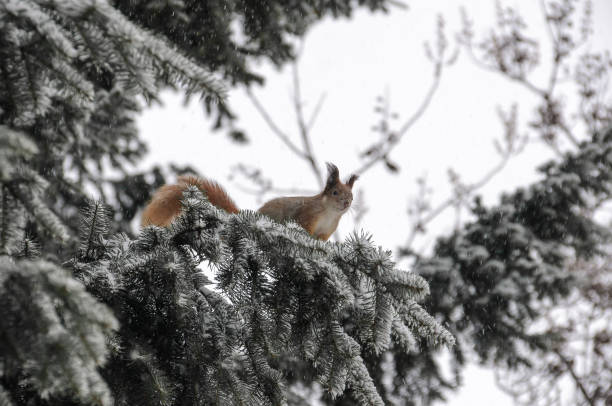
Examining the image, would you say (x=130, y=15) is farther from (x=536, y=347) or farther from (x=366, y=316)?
(x=536, y=347)

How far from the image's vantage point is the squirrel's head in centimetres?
221

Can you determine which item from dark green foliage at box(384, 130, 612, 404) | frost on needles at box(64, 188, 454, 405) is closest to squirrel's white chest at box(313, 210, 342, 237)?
dark green foliage at box(384, 130, 612, 404)

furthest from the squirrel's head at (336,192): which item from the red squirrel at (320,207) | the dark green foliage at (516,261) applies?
the dark green foliage at (516,261)

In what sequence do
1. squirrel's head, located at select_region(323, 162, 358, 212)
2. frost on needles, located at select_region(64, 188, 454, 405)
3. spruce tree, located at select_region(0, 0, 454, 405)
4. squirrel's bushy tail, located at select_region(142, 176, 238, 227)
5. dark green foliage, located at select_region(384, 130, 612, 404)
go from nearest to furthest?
spruce tree, located at select_region(0, 0, 454, 405) < frost on needles, located at select_region(64, 188, 454, 405) < squirrel's bushy tail, located at select_region(142, 176, 238, 227) < squirrel's head, located at select_region(323, 162, 358, 212) < dark green foliage, located at select_region(384, 130, 612, 404)

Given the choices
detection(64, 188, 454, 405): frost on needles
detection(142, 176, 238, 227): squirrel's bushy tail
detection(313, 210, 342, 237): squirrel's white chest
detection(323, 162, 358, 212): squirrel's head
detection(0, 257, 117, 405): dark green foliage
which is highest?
detection(323, 162, 358, 212): squirrel's head

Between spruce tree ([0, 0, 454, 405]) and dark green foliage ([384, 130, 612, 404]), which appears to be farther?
dark green foliage ([384, 130, 612, 404])

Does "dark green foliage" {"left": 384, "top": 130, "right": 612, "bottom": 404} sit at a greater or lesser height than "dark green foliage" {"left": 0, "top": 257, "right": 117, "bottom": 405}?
greater

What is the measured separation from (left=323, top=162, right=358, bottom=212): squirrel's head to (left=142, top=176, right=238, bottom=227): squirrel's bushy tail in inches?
19.7

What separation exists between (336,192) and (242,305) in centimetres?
109

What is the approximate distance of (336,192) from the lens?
221cm

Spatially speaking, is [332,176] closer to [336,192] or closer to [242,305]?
[336,192]

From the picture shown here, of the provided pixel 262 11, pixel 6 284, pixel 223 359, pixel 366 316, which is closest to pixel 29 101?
pixel 6 284

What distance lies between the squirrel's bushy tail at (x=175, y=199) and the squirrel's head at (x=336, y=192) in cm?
50

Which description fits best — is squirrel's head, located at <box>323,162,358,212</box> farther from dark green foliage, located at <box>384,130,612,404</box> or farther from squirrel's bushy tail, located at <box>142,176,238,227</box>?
dark green foliage, located at <box>384,130,612,404</box>
